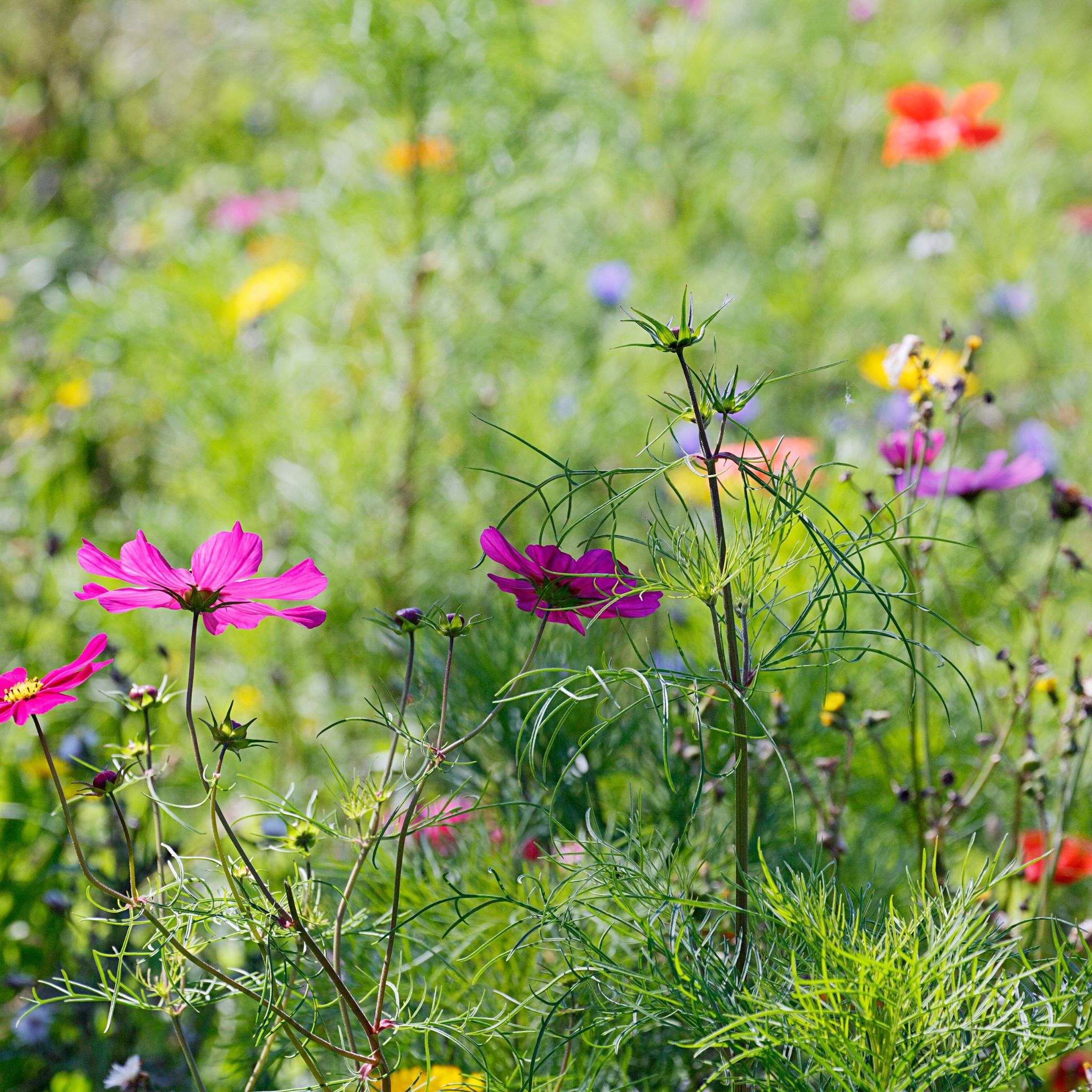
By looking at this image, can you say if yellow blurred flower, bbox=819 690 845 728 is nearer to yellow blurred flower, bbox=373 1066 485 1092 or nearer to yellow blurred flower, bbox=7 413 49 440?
yellow blurred flower, bbox=373 1066 485 1092

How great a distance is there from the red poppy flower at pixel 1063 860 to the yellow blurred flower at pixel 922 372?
0.97 feet

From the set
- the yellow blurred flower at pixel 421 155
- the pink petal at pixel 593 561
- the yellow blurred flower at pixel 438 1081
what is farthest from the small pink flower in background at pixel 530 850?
the yellow blurred flower at pixel 421 155

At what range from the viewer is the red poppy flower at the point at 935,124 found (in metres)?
1.30

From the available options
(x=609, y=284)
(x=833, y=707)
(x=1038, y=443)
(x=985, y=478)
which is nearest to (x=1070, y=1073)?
(x=833, y=707)

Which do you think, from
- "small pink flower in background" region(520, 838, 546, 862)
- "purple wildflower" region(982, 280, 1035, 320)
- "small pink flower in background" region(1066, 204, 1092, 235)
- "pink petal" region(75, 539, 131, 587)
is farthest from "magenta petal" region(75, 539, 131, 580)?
"small pink flower in background" region(1066, 204, 1092, 235)

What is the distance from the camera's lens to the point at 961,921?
39cm

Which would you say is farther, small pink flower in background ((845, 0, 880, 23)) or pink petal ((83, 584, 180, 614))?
small pink flower in background ((845, 0, 880, 23))

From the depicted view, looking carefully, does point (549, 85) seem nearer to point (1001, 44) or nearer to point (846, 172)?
point (846, 172)

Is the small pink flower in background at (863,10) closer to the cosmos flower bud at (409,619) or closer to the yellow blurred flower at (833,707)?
the yellow blurred flower at (833,707)

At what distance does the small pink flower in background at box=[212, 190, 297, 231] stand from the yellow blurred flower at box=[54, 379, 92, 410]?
434 mm

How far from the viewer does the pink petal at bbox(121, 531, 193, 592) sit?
39 cm

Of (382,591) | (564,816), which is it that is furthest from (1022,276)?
(564,816)

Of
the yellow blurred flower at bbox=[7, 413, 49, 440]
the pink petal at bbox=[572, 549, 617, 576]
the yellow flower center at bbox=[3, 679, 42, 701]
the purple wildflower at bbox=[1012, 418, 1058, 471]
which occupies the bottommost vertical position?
the yellow flower center at bbox=[3, 679, 42, 701]

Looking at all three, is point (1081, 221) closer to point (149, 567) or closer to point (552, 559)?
point (552, 559)
